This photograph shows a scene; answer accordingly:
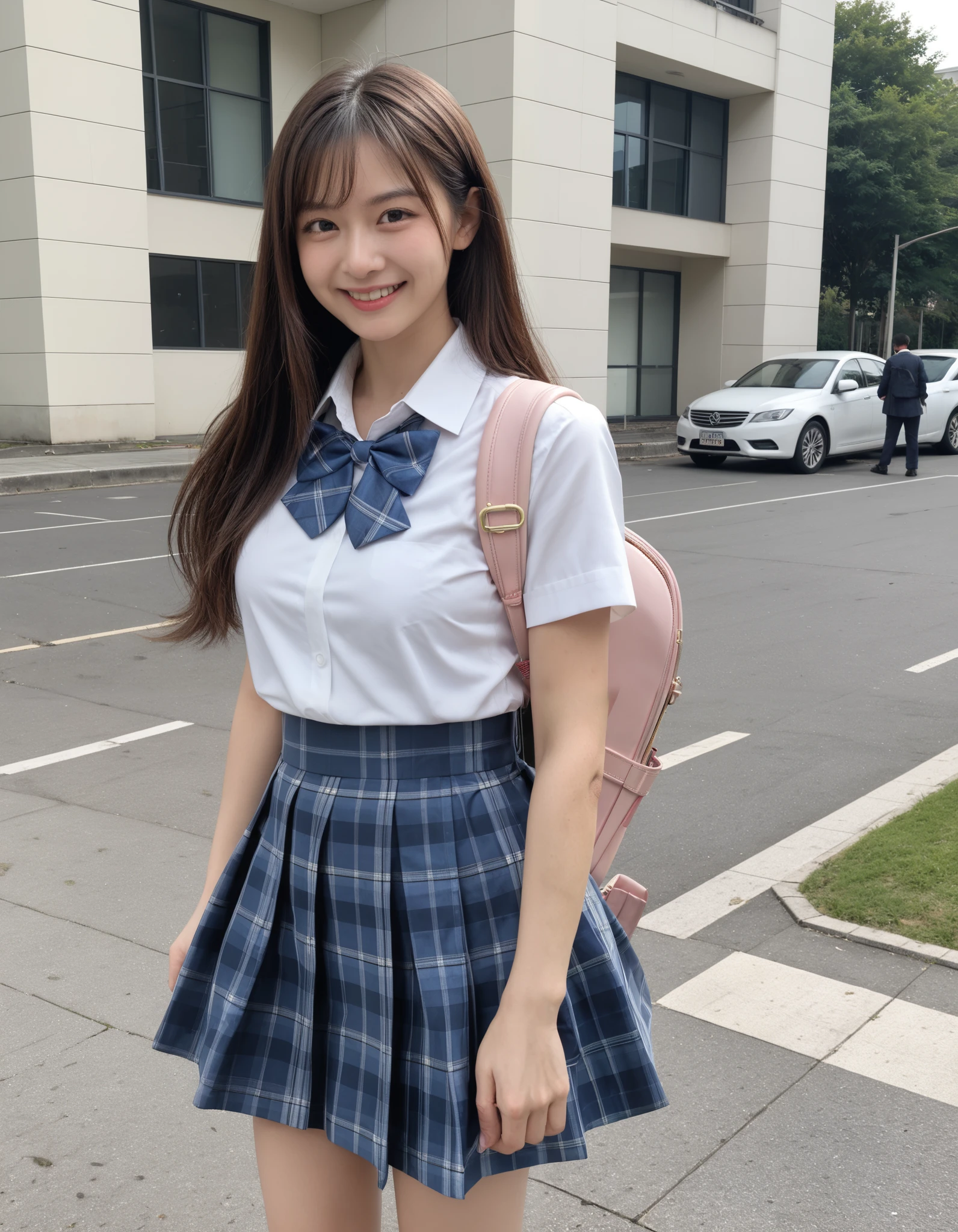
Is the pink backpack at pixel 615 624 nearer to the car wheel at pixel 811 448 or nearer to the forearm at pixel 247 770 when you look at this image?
the forearm at pixel 247 770

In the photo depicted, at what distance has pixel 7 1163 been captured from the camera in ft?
8.61

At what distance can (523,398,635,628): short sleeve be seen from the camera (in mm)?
1419

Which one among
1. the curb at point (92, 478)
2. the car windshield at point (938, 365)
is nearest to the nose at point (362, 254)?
the curb at point (92, 478)

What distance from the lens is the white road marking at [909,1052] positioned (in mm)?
2855

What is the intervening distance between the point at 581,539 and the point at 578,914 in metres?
0.43

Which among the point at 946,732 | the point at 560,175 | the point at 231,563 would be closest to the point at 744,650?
the point at 946,732

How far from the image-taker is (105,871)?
4168 mm

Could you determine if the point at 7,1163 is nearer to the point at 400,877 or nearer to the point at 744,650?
the point at 400,877

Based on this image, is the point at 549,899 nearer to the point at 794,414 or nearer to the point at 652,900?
the point at 652,900

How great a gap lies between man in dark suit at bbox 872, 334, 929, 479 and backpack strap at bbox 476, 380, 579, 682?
1701cm

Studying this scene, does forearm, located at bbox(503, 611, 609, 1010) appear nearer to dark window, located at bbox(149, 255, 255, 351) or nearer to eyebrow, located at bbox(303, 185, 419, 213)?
eyebrow, located at bbox(303, 185, 419, 213)

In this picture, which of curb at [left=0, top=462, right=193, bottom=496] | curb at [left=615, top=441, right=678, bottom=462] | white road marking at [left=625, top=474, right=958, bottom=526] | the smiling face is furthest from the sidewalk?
the smiling face

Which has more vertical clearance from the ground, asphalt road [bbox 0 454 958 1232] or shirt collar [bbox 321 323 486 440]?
shirt collar [bbox 321 323 486 440]

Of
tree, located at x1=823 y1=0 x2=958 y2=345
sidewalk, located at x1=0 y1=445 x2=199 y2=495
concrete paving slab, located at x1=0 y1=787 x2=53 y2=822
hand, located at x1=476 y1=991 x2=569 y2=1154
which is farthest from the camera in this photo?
tree, located at x1=823 y1=0 x2=958 y2=345
